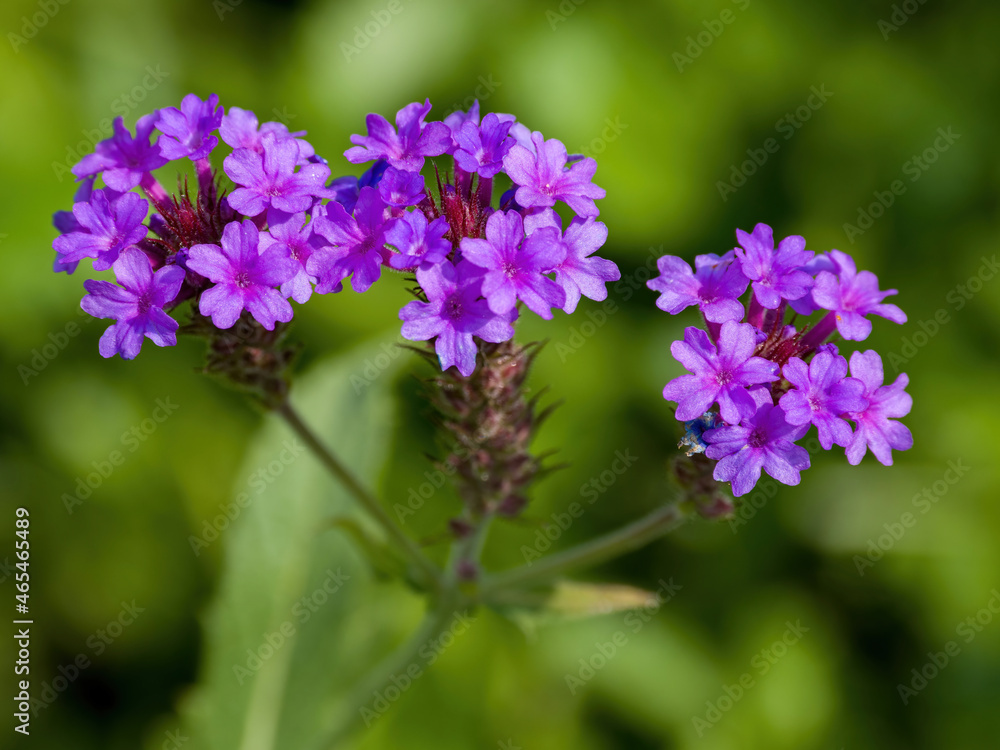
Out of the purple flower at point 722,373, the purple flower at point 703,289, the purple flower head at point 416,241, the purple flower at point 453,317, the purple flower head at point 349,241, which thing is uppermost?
the purple flower head at point 349,241

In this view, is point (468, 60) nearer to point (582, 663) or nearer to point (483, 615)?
point (483, 615)

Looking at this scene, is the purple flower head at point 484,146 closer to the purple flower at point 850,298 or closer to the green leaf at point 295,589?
the purple flower at point 850,298

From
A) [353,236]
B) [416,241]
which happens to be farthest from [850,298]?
[353,236]

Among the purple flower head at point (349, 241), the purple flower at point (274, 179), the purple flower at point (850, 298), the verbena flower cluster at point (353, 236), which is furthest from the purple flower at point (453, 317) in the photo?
the purple flower at point (850, 298)

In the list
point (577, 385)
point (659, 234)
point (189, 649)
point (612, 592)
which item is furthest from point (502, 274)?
point (189, 649)

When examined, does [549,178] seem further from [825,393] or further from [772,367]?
[825,393]

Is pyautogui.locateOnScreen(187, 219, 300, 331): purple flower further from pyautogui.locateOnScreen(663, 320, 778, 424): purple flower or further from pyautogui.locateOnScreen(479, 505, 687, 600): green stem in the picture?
pyautogui.locateOnScreen(479, 505, 687, 600): green stem

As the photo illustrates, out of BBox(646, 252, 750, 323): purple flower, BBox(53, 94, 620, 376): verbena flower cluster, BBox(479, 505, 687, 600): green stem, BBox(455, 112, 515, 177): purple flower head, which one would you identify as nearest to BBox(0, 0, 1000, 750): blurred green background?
BBox(479, 505, 687, 600): green stem
